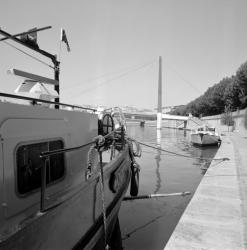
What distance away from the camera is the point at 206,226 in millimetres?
5039

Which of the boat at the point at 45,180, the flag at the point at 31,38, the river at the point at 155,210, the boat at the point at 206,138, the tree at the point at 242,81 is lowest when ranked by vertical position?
the river at the point at 155,210

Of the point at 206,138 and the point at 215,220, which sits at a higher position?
the point at 215,220

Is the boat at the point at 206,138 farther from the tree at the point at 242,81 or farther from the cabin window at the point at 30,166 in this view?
the cabin window at the point at 30,166

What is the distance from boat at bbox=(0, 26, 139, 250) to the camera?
2822mm

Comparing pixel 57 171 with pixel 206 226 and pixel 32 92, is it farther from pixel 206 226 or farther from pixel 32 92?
pixel 206 226

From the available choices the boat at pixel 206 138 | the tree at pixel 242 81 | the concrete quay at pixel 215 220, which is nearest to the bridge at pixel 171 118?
the boat at pixel 206 138

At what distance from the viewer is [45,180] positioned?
3.20 metres

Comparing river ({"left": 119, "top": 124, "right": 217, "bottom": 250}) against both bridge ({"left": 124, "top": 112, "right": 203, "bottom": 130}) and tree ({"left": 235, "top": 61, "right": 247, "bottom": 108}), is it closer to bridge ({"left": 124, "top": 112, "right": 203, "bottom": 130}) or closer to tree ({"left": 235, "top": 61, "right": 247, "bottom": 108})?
bridge ({"left": 124, "top": 112, "right": 203, "bottom": 130})

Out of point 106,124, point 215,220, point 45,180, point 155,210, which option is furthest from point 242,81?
point 45,180

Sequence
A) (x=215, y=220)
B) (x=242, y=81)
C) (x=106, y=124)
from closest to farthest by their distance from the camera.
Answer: (x=215, y=220) < (x=106, y=124) < (x=242, y=81)

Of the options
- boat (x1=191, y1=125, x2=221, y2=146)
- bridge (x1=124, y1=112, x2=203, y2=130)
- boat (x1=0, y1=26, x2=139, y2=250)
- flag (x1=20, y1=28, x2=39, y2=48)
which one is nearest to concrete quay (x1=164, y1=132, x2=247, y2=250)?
boat (x1=0, y1=26, x2=139, y2=250)

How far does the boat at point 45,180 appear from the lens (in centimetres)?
282

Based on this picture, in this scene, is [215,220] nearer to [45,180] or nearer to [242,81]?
[45,180]

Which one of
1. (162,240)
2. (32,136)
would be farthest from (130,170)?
(32,136)
